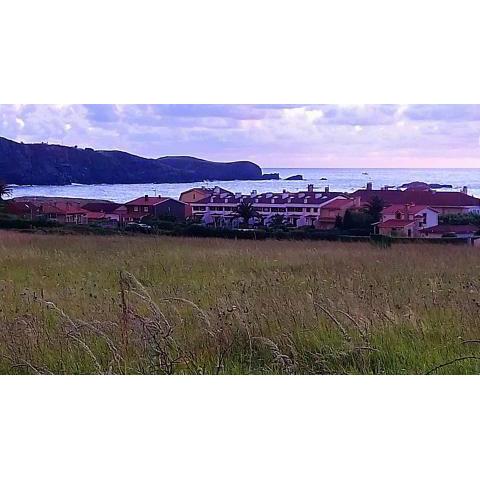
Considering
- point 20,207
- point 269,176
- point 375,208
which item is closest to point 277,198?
point 269,176

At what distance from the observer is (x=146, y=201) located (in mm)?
5680

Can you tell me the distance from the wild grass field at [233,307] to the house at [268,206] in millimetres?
161

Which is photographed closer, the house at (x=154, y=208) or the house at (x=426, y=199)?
the house at (x=426, y=199)

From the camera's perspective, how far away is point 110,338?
4938mm

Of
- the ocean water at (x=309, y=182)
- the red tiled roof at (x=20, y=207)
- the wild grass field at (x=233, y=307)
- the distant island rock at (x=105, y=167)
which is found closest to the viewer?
the wild grass field at (x=233, y=307)

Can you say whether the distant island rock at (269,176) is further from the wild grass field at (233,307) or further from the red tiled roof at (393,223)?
the red tiled roof at (393,223)

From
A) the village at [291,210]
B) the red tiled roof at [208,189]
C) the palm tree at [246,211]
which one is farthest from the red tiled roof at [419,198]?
the red tiled roof at [208,189]

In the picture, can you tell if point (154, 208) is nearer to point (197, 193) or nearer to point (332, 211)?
point (197, 193)

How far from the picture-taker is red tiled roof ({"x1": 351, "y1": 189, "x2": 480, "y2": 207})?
5.41 m

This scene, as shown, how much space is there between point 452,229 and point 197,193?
184 cm

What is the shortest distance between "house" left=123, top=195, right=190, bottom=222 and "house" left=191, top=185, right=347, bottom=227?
97 mm

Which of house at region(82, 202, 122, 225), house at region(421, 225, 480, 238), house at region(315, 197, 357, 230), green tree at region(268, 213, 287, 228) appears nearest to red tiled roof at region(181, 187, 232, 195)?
green tree at region(268, 213, 287, 228)

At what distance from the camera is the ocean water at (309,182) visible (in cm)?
534
